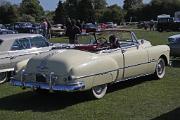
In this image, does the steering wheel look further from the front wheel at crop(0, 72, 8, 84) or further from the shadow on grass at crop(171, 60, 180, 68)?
the shadow on grass at crop(171, 60, 180, 68)

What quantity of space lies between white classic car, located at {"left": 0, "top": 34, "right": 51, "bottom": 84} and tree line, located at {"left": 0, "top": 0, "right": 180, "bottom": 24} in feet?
254

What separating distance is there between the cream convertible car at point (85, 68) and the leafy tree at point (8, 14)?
7982 cm

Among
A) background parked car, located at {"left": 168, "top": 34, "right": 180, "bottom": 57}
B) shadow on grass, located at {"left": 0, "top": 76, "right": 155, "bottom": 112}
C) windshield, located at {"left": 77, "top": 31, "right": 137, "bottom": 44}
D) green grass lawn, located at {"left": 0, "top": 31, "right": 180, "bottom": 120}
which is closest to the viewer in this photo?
green grass lawn, located at {"left": 0, "top": 31, "right": 180, "bottom": 120}

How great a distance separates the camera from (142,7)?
4336 inches

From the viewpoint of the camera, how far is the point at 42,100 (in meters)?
9.53

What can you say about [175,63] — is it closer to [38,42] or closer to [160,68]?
[160,68]

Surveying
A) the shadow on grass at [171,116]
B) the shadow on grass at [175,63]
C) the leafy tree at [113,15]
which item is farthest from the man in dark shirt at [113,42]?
the leafy tree at [113,15]

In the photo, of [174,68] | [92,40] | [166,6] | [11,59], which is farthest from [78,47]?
[166,6]

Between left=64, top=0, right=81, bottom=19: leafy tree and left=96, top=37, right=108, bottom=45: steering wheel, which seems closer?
left=96, top=37, right=108, bottom=45: steering wheel

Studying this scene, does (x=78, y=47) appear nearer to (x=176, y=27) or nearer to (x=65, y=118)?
(x=65, y=118)

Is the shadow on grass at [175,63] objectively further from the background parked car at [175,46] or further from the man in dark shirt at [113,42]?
the man in dark shirt at [113,42]

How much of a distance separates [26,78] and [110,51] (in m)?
1.96

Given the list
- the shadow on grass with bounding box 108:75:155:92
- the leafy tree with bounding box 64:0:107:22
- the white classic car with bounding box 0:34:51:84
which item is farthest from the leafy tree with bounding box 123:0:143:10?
the shadow on grass with bounding box 108:75:155:92

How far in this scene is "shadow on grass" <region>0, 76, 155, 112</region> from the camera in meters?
8.77
